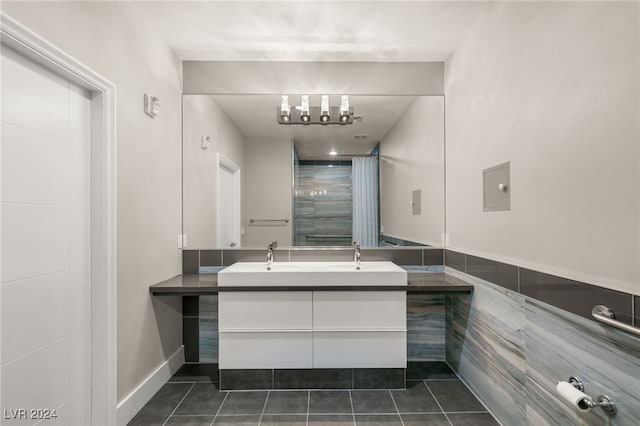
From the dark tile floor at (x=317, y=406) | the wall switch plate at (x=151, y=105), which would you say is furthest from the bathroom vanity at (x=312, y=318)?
the wall switch plate at (x=151, y=105)

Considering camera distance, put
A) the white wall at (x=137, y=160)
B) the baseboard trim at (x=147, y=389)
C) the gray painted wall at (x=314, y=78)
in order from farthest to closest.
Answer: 1. the gray painted wall at (x=314, y=78)
2. the baseboard trim at (x=147, y=389)
3. the white wall at (x=137, y=160)

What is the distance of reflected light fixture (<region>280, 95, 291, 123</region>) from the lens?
254 centimetres

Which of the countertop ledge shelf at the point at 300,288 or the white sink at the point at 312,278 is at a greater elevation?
the white sink at the point at 312,278

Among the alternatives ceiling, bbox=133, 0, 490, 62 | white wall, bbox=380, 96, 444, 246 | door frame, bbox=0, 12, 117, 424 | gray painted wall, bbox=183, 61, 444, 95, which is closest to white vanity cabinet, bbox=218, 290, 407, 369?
door frame, bbox=0, 12, 117, 424

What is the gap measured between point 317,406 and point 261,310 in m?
0.68

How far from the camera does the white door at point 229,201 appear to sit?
2580 millimetres

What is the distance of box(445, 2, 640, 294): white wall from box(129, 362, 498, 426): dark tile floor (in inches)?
38.7

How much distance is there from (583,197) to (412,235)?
144 centimetres

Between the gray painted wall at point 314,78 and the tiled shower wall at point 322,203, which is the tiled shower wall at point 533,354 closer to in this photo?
the tiled shower wall at point 322,203

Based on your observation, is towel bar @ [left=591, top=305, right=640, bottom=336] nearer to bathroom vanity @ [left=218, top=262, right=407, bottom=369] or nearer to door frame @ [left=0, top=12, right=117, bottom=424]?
bathroom vanity @ [left=218, top=262, right=407, bottom=369]

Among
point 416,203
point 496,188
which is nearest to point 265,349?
point 416,203

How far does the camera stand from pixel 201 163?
255 cm

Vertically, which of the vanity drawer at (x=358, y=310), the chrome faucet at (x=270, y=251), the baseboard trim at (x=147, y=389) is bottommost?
the baseboard trim at (x=147, y=389)

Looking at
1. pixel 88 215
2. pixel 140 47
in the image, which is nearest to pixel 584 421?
pixel 88 215
